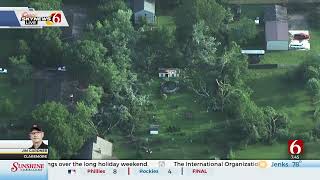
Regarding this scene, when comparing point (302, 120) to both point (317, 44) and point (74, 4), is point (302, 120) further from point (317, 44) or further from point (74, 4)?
point (74, 4)

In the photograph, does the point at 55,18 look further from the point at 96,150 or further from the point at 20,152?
the point at 20,152

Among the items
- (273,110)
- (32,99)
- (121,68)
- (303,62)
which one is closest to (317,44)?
(303,62)

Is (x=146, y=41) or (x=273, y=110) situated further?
(x=146, y=41)

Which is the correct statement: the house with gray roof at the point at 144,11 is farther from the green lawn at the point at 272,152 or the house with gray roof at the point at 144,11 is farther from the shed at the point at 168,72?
the green lawn at the point at 272,152

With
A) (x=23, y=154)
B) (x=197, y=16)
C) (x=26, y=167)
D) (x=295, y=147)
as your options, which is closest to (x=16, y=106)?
(x=23, y=154)

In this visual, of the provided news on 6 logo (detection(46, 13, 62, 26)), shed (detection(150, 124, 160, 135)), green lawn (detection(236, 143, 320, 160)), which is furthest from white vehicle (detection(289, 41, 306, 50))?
news on 6 logo (detection(46, 13, 62, 26))

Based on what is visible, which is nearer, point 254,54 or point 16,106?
point 16,106
